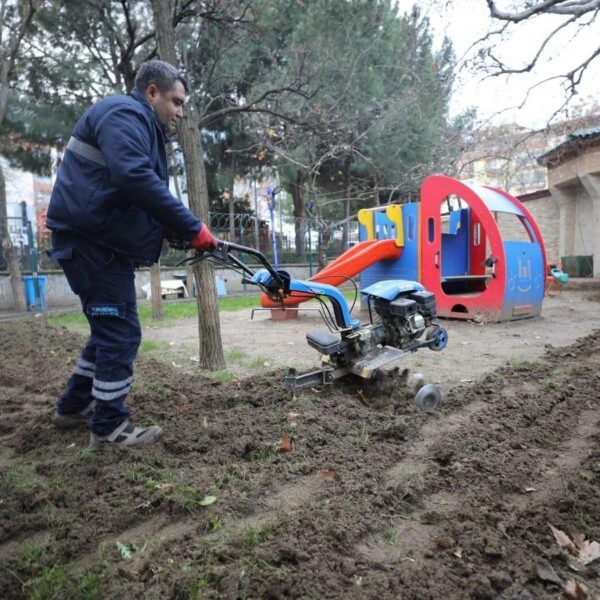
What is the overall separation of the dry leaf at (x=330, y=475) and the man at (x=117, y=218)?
3.44ft

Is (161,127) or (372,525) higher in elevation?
(161,127)

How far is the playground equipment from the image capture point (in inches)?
303

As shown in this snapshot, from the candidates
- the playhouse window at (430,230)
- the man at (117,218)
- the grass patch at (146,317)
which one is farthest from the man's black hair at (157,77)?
the playhouse window at (430,230)

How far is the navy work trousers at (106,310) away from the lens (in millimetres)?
2652

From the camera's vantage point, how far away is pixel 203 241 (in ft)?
8.87

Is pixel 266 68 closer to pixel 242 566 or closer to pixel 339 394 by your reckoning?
pixel 339 394

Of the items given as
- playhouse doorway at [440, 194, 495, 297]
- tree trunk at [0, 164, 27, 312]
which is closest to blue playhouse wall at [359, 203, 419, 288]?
playhouse doorway at [440, 194, 495, 297]

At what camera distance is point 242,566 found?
177 centimetres

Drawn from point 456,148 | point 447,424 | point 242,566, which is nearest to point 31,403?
point 242,566

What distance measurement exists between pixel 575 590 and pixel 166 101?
9.63 feet

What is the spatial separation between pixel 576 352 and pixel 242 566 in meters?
4.85

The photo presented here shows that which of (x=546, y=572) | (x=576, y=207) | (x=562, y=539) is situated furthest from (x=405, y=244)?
(x=576, y=207)

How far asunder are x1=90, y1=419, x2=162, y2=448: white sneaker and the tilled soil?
71 mm

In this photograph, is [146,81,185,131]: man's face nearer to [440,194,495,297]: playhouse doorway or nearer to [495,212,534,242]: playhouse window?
[440,194,495,297]: playhouse doorway
